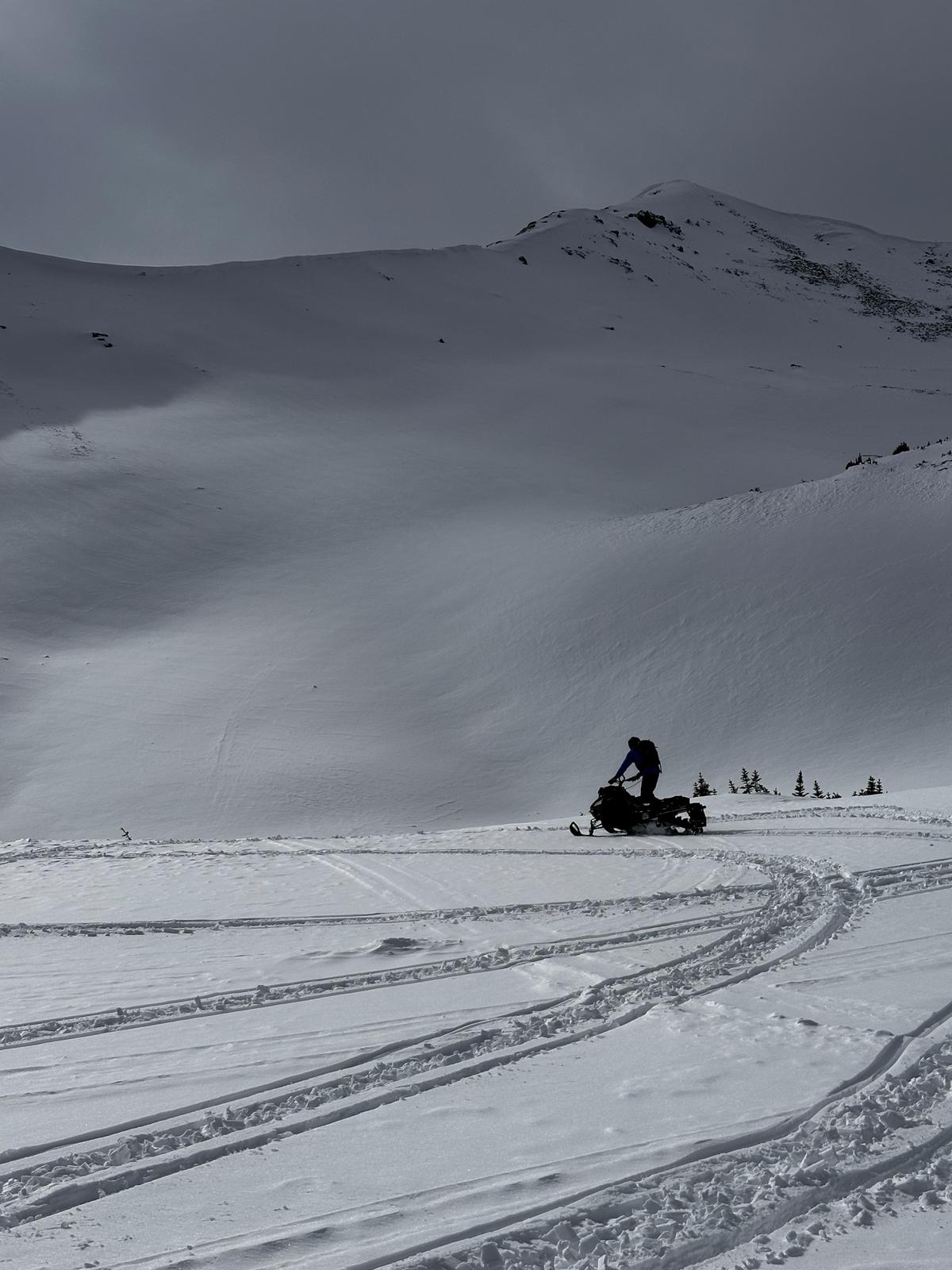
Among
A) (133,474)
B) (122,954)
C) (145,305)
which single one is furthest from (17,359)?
(122,954)

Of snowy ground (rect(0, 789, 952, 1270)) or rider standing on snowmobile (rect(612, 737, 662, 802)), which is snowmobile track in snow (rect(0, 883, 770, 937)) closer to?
snowy ground (rect(0, 789, 952, 1270))

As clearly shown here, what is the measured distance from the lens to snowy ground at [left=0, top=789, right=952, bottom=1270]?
270 cm

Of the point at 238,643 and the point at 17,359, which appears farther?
the point at 17,359

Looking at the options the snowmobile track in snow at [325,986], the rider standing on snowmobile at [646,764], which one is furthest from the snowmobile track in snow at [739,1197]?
the rider standing on snowmobile at [646,764]

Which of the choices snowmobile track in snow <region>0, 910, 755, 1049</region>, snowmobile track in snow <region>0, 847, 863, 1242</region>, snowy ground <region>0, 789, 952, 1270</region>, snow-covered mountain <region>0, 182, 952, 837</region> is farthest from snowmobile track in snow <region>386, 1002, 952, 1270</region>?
snow-covered mountain <region>0, 182, 952, 837</region>

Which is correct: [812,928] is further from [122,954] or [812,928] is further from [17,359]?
[17,359]

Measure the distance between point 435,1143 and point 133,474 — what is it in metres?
38.8

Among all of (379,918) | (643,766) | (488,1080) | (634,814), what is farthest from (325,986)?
(643,766)

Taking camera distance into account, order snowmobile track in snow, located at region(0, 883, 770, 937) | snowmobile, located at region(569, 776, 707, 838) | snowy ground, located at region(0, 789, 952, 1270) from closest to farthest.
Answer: snowy ground, located at region(0, 789, 952, 1270), snowmobile track in snow, located at region(0, 883, 770, 937), snowmobile, located at region(569, 776, 707, 838)

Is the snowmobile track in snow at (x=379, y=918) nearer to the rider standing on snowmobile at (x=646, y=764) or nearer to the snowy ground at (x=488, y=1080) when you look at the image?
the snowy ground at (x=488, y=1080)

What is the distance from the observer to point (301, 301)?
6738cm

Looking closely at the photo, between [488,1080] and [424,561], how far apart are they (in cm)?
2739

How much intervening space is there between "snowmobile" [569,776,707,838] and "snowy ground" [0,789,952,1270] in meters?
4.42

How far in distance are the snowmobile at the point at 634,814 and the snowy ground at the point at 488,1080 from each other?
14.5 feet
